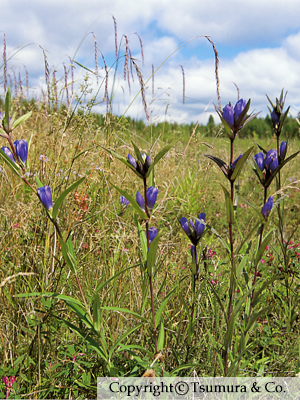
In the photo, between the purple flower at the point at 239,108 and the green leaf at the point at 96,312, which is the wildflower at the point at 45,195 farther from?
the purple flower at the point at 239,108

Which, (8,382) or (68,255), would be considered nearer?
(68,255)

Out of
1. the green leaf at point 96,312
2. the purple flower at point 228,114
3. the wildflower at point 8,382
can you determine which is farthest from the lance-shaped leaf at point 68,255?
the purple flower at point 228,114

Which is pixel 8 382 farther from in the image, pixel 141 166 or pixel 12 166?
pixel 141 166

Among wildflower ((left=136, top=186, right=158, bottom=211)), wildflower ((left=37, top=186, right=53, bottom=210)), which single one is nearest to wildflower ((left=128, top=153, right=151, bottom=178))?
wildflower ((left=136, top=186, right=158, bottom=211))

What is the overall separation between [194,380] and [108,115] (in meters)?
1.86

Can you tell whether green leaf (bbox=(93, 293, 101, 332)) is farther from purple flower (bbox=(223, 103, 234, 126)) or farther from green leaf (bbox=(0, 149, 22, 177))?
purple flower (bbox=(223, 103, 234, 126))

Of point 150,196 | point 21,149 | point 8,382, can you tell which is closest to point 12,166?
point 21,149

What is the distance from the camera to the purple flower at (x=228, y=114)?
0.95 m

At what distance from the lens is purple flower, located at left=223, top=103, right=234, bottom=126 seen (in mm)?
949

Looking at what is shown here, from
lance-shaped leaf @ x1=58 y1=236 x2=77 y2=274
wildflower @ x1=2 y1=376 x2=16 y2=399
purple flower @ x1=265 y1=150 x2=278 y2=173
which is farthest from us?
wildflower @ x1=2 y1=376 x2=16 y2=399

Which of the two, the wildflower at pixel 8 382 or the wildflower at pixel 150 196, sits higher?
the wildflower at pixel 150 196

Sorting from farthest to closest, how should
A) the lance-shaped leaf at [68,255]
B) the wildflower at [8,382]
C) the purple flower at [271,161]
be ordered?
the wildflower at [8,382]
the purple flower at [271,161]
the lance-shaped leaf at [68,255]

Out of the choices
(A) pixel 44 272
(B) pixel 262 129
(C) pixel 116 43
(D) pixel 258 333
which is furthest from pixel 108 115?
(B) pixel 262 129

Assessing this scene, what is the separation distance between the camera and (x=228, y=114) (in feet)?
3.14
